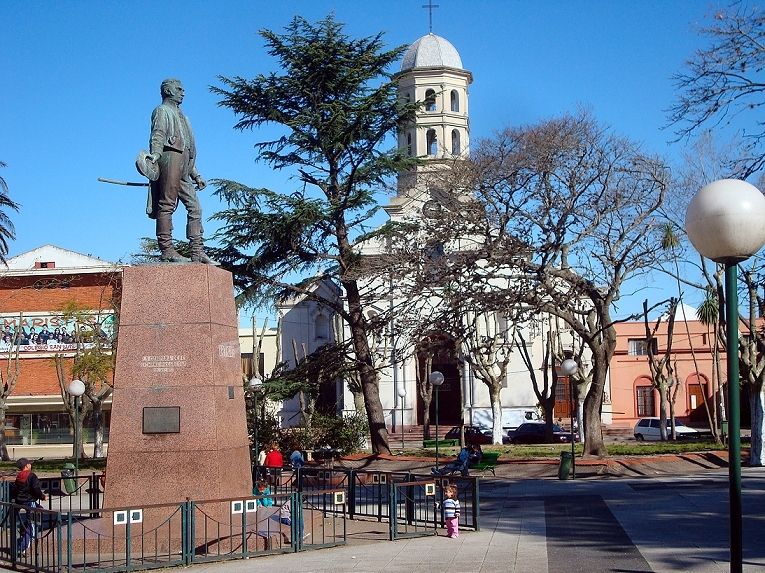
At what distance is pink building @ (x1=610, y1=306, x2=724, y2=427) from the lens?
62.0m

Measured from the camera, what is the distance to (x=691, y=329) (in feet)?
207

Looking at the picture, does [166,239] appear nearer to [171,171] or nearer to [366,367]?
[171,171]

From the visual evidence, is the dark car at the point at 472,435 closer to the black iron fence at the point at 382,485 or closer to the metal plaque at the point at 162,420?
the black iron fence at the point at 382,485

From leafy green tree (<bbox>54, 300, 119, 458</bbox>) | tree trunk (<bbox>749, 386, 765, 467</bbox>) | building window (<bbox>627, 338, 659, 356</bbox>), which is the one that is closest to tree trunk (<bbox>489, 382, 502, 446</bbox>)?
tree trunk (<bbox>749, 386, 765, 467</bbox>)

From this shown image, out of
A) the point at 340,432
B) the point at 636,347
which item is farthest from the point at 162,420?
the point at 636,347

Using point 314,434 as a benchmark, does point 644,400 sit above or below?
above

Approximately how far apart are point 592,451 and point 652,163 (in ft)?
28.7

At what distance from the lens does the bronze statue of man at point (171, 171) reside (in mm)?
16016

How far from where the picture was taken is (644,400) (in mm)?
63594

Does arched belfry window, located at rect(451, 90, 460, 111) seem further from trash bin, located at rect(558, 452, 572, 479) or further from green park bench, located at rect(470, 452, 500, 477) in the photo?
trash bin, located at rect(558, 452, 572, 479)

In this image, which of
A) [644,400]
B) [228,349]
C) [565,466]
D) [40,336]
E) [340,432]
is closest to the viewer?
[228,349]

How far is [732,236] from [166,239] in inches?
412

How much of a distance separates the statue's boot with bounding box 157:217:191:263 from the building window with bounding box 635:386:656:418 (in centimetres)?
5164

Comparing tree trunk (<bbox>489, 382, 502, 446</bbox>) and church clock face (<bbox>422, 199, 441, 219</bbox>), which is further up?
church clock face (<bbox>422, 199, 441, 219</bbox>)
